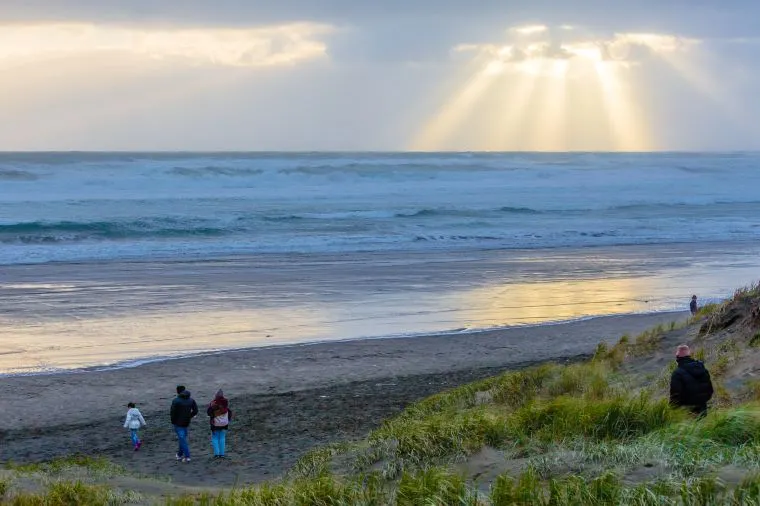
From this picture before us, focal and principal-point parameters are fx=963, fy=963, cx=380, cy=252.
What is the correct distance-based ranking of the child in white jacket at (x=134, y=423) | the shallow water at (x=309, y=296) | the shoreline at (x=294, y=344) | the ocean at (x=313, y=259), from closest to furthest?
the child in white jacket at (x=134, y=423)
the shoreline at (x=294, y=344)
the shallow water at (x=309, y=296)
the ocean at (x=313, y=259)

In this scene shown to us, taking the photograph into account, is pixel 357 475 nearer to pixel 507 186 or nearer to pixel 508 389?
pixel 508 389

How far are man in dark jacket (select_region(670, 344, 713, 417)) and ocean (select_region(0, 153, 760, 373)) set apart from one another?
11.7m

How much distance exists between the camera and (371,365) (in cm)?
1877

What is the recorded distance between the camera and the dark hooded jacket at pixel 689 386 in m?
10.2

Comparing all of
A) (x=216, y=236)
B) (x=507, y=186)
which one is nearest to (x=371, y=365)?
(x=216, y=236)

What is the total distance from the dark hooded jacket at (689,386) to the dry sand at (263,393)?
5.00 m

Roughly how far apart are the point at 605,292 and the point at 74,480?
2160 cm

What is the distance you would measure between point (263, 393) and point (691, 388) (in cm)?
860

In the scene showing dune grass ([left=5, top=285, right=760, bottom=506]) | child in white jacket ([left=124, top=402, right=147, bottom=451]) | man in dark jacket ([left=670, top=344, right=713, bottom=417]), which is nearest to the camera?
dune grass ([left=5, top=285, right=760, bottom=506])

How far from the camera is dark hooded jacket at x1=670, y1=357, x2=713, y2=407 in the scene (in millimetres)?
10156

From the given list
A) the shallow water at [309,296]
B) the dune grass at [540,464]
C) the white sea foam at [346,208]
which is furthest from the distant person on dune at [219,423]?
the white sea foam at [346,208]

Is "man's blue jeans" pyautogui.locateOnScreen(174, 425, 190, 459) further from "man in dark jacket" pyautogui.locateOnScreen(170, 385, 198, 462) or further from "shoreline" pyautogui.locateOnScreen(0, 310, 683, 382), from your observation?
"shoreline" pyautogui.locateOnScreen(0, 310, 683, 382)

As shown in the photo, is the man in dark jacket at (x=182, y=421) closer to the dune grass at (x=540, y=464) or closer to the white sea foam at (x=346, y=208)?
the dune grass at (x=540, y=464)

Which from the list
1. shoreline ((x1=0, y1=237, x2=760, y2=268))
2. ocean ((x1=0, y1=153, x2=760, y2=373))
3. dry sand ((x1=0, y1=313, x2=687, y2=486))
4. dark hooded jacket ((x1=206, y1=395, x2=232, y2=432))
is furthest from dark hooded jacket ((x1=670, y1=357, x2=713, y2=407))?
shoreline ((x1=0, y1=237, x2=760, y2=268))
